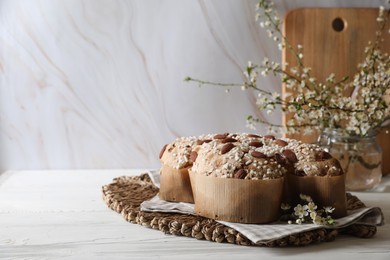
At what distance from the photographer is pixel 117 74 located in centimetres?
156

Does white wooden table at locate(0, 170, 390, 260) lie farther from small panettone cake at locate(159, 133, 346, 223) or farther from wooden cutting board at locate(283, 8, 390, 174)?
wooden cutting board at locate(283, 8, 390, 174)

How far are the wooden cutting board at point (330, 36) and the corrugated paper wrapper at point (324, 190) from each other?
1.71ft

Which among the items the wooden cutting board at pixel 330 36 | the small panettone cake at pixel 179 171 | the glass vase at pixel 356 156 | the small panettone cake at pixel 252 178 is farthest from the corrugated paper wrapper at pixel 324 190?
the wooden cutting board at pixel 330 36

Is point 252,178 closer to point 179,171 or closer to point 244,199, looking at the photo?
point 244,199

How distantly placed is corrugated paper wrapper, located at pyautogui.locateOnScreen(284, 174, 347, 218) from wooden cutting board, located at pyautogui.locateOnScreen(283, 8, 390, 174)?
52 centimetres

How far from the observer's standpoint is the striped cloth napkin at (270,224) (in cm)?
92

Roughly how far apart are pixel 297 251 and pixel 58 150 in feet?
2.80

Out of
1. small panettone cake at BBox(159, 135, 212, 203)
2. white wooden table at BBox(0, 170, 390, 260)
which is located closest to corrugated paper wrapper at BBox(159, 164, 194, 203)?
small panettone cake at BBox(159, 135, 212, 203)

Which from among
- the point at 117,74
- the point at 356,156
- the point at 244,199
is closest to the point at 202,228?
the point at 244,199

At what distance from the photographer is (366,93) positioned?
1322mm

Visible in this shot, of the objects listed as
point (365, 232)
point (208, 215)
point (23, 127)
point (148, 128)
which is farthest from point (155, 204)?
point (23, 127)

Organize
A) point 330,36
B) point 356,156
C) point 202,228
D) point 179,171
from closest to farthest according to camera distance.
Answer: point 202,228 < point 179,171 < point 356,156 < point 330,36

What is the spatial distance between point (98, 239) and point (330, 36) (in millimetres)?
866

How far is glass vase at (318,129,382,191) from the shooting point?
133 cm
